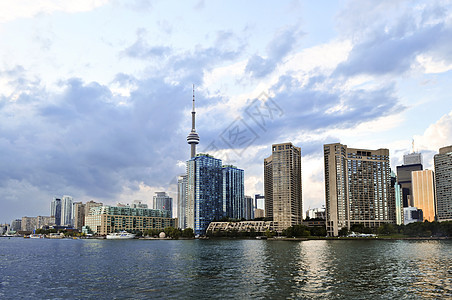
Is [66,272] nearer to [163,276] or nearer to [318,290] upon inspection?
[163,276]

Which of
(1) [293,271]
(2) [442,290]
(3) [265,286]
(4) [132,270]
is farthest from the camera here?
(4) [132,270]

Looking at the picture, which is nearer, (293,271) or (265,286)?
(265,286)

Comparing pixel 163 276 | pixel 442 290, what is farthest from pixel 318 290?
pixel 163 276

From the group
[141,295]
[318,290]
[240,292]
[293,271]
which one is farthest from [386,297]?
[141,295]

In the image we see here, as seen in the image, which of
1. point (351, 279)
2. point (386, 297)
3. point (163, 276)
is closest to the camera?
point (386, 297)

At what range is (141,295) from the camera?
56188mm

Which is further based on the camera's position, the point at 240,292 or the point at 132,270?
the point at 132,270

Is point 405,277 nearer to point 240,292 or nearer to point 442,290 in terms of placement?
point 442,290

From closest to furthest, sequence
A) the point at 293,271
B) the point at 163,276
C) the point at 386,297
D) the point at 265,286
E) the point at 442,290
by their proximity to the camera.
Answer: the point at 386,297 < the point at 442,290 < the point at 265,286 < the point at 163,276 < the point at 293,271

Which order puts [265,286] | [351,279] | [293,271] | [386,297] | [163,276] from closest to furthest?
[386,297]
[265,286]
[351,279]
[163,276]
[293,271]

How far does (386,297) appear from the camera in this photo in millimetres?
54344

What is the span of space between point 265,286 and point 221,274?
17.3 meters

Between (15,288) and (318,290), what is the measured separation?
170 ft

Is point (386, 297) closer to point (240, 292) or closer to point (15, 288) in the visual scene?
point (240, 292)
